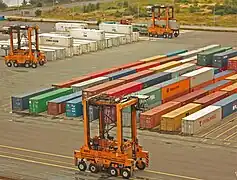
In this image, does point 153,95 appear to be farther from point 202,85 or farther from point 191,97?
point 202,85

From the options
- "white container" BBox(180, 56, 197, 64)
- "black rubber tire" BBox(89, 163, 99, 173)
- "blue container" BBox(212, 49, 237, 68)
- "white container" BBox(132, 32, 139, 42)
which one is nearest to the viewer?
"black rubber tire" BBox(89, 163, 99, 173)

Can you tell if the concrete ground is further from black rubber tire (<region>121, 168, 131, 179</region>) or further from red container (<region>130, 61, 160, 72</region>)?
red container (<region>130, 61, 160, 72</region>)

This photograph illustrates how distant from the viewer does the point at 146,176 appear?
39.1m

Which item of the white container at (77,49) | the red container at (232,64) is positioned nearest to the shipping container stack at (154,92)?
the red container at (232,64)

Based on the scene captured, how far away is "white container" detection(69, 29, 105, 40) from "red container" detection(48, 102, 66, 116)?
46.9 meters

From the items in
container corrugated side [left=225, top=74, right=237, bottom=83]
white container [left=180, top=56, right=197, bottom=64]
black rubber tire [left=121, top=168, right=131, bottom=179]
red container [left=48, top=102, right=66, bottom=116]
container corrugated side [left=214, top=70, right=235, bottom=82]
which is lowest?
black rubber tire [left=121, top=168, right=131, bottom=179]

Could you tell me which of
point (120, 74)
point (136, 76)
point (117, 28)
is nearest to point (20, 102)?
point (120, 74)

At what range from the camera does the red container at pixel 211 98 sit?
54.2 m

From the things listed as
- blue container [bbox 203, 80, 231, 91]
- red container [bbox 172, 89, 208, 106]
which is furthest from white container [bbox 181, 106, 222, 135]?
blue container [bbox 203, 80, 231, 91]

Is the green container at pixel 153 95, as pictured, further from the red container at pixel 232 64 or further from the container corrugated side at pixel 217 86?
the red container at pixel 232 64

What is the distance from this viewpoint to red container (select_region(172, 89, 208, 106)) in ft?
181

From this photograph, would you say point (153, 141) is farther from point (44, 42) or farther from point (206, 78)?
point (44, 42)

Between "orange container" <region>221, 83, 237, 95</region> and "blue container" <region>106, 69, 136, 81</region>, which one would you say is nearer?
"orange container" <region>221, 83, 237, 95</region>

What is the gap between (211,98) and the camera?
5547 centimetres
